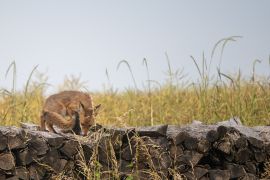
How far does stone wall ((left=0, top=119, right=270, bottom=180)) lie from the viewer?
6.65 metres

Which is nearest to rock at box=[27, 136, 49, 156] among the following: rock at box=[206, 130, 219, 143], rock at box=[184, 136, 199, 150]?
rock at box=[184, 136, 199, 150]

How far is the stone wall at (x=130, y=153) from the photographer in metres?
6.65

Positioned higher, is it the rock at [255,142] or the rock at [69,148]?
the rock at [255,142]

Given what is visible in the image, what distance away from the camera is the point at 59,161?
22.2 ft

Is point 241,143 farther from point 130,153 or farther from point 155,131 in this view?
point 130,153

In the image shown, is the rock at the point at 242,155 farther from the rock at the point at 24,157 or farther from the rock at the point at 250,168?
the rock at the point at 24,157

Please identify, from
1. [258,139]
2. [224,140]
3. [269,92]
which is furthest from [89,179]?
[269,92]

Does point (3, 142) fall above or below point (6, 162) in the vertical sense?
above

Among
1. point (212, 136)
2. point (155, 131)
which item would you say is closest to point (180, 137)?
point (155, 131)

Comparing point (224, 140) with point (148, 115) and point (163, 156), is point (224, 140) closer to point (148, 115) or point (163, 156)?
point (163, 156)

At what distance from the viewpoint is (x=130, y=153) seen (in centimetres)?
686

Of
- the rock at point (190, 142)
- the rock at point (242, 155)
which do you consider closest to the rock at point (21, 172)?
the rock at point (190, 142)

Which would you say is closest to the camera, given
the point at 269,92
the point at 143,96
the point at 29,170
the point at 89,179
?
the point at 89,179

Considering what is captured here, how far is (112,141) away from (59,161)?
64 cm
